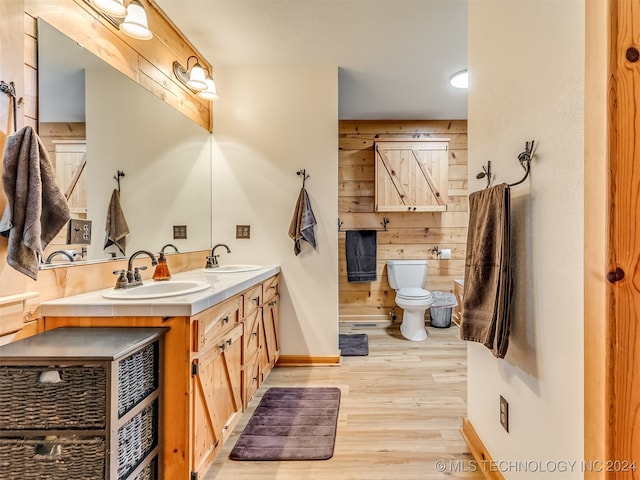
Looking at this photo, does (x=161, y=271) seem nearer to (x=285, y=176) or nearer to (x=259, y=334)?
(x=259, y=334)

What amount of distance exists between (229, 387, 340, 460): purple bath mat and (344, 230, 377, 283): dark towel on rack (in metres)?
1.66

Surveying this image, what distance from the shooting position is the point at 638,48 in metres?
0.73

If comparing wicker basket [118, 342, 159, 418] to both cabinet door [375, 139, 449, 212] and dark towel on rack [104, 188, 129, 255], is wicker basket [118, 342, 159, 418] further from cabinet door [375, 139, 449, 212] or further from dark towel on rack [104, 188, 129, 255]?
cabinet door [375, 139, 449, 212]

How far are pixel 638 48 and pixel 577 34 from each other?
0.19 m

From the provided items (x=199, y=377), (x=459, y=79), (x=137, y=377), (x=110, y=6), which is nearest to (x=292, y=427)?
Result: (x=199, y=377)

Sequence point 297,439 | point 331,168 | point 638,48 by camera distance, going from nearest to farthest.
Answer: point 638,48 < point 297,439 < point 331,168

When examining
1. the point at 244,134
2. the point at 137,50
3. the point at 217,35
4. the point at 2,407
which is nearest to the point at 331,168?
the point at 244,134

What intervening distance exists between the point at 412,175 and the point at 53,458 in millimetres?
3609

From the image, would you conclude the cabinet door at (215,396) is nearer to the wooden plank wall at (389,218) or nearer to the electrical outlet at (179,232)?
the electrical outlet at (179,232)

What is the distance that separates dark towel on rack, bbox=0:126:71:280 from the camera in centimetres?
105

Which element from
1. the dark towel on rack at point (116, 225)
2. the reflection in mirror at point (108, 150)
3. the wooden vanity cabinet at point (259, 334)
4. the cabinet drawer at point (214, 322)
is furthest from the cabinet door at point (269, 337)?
the dark towel on rack at point (116, 225)

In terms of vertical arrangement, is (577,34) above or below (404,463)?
above

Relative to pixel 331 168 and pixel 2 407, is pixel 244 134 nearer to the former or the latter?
pixel 331 168

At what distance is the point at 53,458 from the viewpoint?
0.97m
